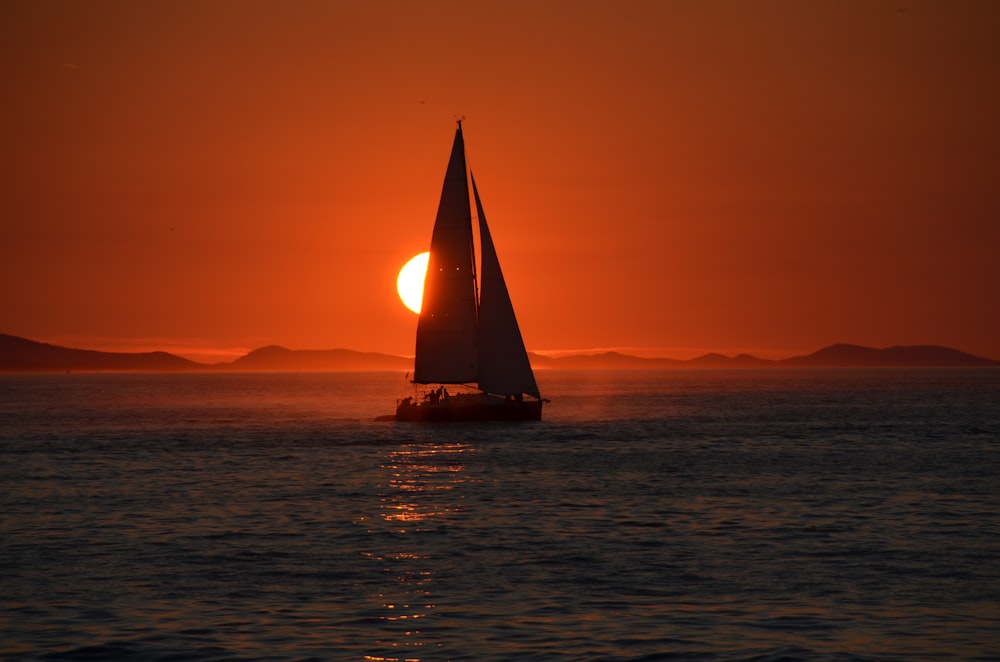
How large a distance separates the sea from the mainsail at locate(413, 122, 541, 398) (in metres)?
16.5

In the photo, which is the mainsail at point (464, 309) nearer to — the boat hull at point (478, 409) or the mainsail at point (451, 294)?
the mainsail at point (451, 294)

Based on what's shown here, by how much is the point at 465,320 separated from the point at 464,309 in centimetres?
82

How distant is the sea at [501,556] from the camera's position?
21031mm

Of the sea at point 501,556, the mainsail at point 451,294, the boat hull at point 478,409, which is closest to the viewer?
the sea at point 501,556

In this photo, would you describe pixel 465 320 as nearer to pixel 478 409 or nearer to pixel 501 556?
pixel 478 409

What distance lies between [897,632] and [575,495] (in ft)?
80.9

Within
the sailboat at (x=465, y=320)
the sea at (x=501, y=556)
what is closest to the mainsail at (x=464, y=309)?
the sailboat at (x=465, y=320)

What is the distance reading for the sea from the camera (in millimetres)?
21031

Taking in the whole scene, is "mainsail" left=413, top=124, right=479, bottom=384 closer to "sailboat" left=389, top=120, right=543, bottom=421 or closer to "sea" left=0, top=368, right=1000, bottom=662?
"sailboat" left=389, top=120, right=543, bottom=421

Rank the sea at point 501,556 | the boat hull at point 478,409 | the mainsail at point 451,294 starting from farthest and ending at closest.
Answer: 1. the boat hull at point 478,409
2. the mainsail at point 451,294
3. the sea at point 501,556

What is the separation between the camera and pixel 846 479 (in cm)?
5284

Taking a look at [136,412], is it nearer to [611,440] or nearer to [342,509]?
[611,440]

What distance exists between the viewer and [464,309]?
84688 millimetres

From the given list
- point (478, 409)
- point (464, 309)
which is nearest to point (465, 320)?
point (464, 309)
